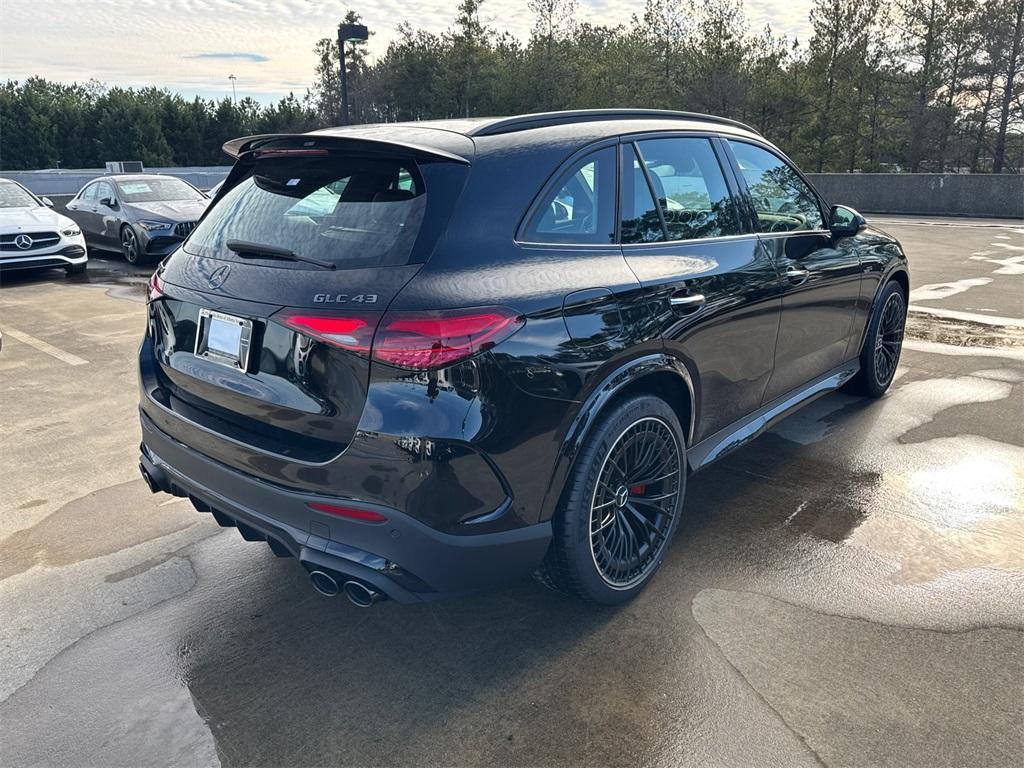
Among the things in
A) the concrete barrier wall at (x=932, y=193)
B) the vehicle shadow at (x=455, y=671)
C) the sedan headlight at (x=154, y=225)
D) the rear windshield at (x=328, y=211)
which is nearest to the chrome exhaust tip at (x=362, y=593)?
the vehicle shadow at (x=455, y=671)

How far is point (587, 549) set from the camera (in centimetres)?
277

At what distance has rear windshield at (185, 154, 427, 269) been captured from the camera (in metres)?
2.51

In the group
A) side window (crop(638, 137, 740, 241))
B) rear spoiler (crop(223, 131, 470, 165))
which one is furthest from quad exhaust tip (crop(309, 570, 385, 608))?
side window (crop(638, 137, 740, 241))

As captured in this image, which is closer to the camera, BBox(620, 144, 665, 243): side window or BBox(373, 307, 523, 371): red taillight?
BBox(373, 307, 523, 371): red taillight

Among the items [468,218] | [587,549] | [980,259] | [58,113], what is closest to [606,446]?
[587,549]

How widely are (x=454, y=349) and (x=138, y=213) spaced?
12.0 metres

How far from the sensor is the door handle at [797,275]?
150 inches

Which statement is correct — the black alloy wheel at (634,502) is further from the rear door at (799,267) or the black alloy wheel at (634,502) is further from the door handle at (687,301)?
the rear door at (799,267)

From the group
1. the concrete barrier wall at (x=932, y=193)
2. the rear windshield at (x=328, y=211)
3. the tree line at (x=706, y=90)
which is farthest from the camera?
the tree line at (x=706, y=90)

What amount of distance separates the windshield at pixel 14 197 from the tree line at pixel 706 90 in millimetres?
34304

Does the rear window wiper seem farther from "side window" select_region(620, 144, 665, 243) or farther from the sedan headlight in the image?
the sedan headlight

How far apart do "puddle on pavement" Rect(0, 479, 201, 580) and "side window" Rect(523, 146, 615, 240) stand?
226 centimetres

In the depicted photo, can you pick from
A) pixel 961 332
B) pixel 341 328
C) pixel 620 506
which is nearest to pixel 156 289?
pixel 341 328

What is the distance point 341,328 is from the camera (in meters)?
2.34
